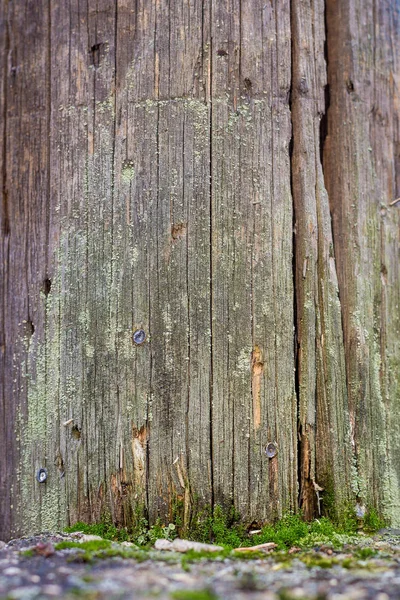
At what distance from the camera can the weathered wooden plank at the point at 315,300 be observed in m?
3.19

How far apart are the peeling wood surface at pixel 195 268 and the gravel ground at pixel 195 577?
24.2 inches

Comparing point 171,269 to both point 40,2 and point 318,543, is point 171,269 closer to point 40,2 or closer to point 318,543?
point 318,543

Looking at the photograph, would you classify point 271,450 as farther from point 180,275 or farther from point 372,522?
point 180,275

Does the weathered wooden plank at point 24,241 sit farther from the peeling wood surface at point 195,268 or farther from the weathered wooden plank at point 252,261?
the weathered wooden plank at point 252,261

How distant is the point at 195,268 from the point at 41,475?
4.09 ft

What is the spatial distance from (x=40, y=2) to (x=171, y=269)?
1.64 m

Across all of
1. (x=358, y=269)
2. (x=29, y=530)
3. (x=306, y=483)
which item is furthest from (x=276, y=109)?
(x=29, y=530)

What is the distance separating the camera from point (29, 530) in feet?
10.9

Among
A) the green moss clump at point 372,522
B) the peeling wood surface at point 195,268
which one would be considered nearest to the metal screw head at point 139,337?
the peeling wood surface at point 195,268

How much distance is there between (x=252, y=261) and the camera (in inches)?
127

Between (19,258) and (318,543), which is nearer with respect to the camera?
(318,543)

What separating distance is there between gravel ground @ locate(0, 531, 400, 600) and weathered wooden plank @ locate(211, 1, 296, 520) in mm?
557

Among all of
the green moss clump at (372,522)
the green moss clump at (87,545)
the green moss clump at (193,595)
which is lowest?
the green moss clump at (372,522)

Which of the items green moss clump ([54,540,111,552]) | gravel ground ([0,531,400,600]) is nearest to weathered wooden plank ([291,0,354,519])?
gravel ground ([0,531,400,600])
